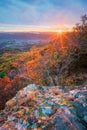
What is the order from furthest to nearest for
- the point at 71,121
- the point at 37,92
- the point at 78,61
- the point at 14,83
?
the point at 14,83, the point at 78,61, the point at 37,92, the point at 71,121

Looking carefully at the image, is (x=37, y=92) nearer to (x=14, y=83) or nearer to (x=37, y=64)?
(x=37, y=64)

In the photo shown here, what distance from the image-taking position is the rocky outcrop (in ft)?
22.6

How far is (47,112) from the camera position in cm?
769

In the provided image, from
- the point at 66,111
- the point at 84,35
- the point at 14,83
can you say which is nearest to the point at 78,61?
the point at 84,35

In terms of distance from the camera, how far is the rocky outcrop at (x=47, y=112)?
271 inches

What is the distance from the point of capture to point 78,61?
28953 mm

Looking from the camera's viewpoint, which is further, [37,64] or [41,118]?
[37,64]

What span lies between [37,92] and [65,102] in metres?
2.03

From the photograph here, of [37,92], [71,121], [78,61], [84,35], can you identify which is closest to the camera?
[71,121]

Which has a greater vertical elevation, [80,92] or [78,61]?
[80,92]

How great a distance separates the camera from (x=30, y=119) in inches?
289

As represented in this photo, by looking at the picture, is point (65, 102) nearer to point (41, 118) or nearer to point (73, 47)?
point (41, 118)

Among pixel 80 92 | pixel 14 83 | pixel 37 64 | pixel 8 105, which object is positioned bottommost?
pixel 14 83

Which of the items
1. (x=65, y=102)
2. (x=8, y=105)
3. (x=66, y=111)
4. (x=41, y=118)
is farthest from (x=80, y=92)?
(x=8, y=105)
